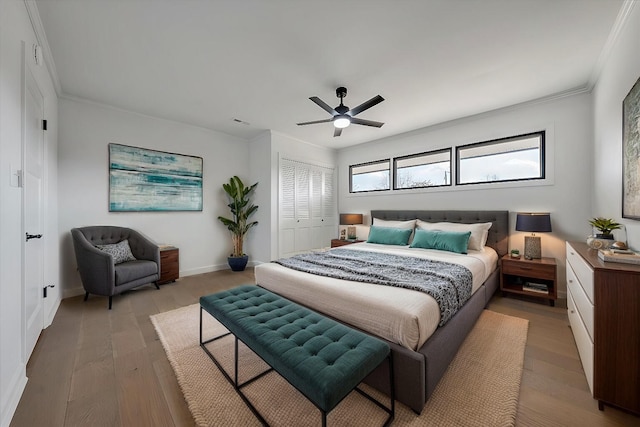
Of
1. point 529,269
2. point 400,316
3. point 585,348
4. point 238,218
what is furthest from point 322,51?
point 529,269

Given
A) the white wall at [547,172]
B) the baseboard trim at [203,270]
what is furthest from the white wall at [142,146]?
the white wall at [547,172]

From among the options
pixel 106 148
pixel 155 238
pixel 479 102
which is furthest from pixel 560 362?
pixel 106 148

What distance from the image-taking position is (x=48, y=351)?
208 centimetres

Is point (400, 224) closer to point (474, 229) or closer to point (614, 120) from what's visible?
point (474, 229)

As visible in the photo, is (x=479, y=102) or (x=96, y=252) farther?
(x=479, y=102)

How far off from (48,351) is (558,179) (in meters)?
5.93

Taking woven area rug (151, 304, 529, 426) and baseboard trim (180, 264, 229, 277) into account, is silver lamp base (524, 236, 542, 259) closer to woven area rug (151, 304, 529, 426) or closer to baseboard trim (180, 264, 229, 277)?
woven area rug (151, 304, 529, 426)

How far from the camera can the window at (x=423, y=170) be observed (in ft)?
14.3

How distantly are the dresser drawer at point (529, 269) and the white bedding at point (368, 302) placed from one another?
911 mm

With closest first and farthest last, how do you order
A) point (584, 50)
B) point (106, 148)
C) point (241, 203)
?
point (584, 50)
point (106, 148)
point (241, 203)

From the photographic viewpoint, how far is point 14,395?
4.95ft

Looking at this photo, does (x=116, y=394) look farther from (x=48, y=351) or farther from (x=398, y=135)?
(x=398, y=135)

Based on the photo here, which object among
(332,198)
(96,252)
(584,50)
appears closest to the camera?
(584,50)

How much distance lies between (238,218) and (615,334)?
16.1 ft
